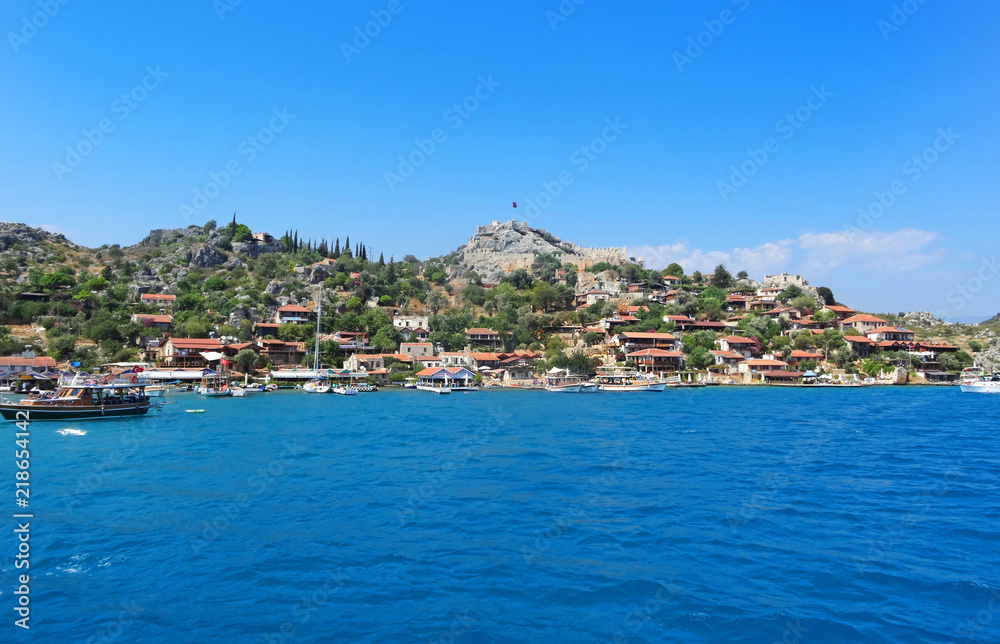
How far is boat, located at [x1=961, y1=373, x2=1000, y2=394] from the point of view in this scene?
49.5 metres

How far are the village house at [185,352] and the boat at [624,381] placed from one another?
37.8m

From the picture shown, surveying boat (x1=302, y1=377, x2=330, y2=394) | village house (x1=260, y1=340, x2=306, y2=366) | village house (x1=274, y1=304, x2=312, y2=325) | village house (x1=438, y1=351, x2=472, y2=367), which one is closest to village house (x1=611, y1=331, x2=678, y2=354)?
village house (x1=438, y1=351, x2=472, y2=367)

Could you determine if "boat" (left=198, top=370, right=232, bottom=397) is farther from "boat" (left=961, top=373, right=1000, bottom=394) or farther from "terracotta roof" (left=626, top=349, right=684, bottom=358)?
"boat" (left=961, top=373, right=1000, bottom=394)

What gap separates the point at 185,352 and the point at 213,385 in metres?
6.76

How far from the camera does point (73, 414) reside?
30.1 metres

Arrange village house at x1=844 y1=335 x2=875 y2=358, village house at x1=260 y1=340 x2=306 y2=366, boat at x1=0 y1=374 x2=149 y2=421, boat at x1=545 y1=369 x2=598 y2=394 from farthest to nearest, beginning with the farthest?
village house at x1=844 y1=335 x2=875 y2=358 < village house at x1=260 y1=340 x2=306 y2=366 < boat at x1=545 y1=369 x2=598 y2=394 < boat at x1=0 y1=374 x2=149 y2=421

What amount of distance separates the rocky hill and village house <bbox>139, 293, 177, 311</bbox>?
49781mm

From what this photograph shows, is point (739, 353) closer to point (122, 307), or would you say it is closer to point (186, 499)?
point (186, 499)

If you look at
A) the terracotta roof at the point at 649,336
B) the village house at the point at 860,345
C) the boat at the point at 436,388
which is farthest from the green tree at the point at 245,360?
the village house at the point at 860,345

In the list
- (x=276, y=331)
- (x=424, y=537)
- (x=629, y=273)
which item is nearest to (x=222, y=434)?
(x=424, y=537)

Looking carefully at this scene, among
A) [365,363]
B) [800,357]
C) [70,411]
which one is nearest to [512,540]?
[70,411]

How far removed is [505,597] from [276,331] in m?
63.5

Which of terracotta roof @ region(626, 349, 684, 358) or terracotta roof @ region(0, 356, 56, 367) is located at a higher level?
terracotta roof @ region(626, 349, 684, 358)

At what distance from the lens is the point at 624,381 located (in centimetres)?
5819
